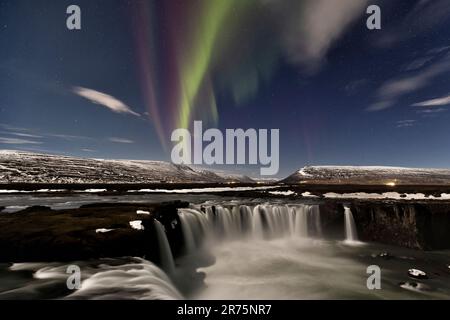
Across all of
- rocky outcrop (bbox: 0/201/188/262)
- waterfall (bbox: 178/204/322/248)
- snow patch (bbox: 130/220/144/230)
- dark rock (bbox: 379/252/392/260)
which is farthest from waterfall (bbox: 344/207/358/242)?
snow patch (bbox: 130/220/144/230)

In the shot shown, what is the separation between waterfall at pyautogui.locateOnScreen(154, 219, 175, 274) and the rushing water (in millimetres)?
73

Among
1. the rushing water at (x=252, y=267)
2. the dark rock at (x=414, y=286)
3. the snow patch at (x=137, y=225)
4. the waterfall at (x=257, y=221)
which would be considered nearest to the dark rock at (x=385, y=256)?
the rushing water at (x=252, y=267)

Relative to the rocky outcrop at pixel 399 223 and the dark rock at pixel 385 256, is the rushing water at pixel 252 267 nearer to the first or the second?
the dark rock at pixel 385 256

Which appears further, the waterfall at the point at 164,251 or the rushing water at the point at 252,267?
the waterfall at the point at 164,251

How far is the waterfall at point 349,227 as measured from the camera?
98.4ft

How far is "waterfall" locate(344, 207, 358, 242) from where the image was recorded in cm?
2998

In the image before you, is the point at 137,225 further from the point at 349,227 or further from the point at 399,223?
the point at 399,223

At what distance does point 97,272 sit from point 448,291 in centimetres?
2160

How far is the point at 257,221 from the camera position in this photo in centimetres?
3078

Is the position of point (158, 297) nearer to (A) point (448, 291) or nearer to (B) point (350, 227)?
(A) point (448, 291)

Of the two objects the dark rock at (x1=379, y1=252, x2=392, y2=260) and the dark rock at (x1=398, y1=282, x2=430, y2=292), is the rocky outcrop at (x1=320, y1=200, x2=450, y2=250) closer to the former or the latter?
the dark rock at (x1=379, y1=252, x2=392, y2=260)

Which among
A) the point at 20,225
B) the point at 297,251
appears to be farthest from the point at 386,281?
the point at 20,225

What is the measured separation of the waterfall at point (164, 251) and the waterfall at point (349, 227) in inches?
863
